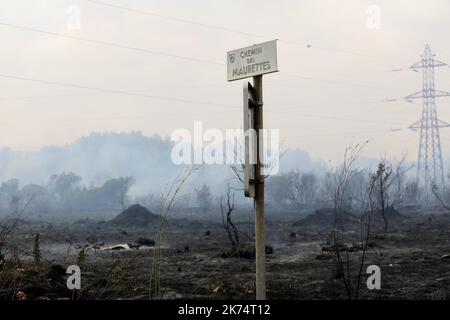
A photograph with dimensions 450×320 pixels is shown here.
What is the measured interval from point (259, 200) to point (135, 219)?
1444 inches

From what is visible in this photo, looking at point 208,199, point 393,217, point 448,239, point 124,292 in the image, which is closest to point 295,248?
point 448,239

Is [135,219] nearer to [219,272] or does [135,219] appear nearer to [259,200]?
[219,272]

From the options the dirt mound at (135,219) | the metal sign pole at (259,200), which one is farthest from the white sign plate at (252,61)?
the dirt mound at (135,219)

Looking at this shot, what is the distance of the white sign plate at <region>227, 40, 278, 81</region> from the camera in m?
3.75

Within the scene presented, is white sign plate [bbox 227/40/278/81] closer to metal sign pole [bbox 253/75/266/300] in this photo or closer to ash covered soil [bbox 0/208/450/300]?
metal sign pole [bbox 253/75/266/300]

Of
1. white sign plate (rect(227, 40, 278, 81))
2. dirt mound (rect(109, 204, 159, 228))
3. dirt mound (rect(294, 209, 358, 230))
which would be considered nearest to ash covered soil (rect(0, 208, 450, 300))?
white sign plate (rect(227, 40, 278, 81))

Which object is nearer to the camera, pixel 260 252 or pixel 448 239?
pixel 260 252

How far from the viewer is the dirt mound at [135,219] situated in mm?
38219

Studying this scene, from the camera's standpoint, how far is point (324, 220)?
126 feet

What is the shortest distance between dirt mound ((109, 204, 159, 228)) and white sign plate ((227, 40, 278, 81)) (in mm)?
34685
